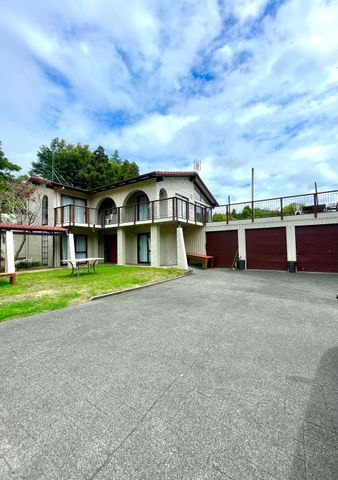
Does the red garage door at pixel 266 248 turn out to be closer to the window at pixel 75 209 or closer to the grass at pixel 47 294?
the grass at pixel 47 294

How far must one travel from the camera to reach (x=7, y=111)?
46.9 ft

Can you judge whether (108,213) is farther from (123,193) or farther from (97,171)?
(97,171)

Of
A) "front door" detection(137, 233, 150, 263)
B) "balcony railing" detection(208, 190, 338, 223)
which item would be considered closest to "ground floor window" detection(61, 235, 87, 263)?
"front door" detection(137, 233, 150, 263)

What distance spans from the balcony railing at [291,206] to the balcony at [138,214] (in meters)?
2.37

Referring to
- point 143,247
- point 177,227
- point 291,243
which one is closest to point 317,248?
point 291,243

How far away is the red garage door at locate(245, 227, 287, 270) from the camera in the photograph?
13.0 m

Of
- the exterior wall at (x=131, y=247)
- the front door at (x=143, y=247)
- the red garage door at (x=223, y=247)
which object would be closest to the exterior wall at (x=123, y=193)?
the exterior wall at (x=131, y=247)

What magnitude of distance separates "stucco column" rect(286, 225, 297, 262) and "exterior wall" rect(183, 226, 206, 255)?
5659 millimetres

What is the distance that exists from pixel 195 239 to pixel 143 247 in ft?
13.6

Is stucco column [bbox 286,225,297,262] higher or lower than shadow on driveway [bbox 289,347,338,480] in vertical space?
higher

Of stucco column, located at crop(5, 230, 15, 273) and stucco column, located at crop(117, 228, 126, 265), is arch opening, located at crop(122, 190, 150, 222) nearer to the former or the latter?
Answer: stucco column, located at crop(117, 228, 126, 265)

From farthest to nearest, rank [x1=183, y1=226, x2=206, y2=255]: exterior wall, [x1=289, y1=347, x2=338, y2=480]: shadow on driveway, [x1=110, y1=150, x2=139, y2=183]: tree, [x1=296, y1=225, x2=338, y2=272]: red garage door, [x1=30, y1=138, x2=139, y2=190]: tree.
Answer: [x1=110, y1=150, x2=139, y2=183]: tree < [x1=30, y1=138, x2=139, y2=190]: tree < [x1=183, y1=226, x2=206, y2=255]: exterior wall < [x1=296, y1=225, x2=338, y2=272]: red garage door < [x1=289, y1=347, x2=338, y2=480]: shadow on driveway

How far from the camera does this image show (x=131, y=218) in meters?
16.2

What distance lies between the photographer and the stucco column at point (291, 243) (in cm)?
1253
